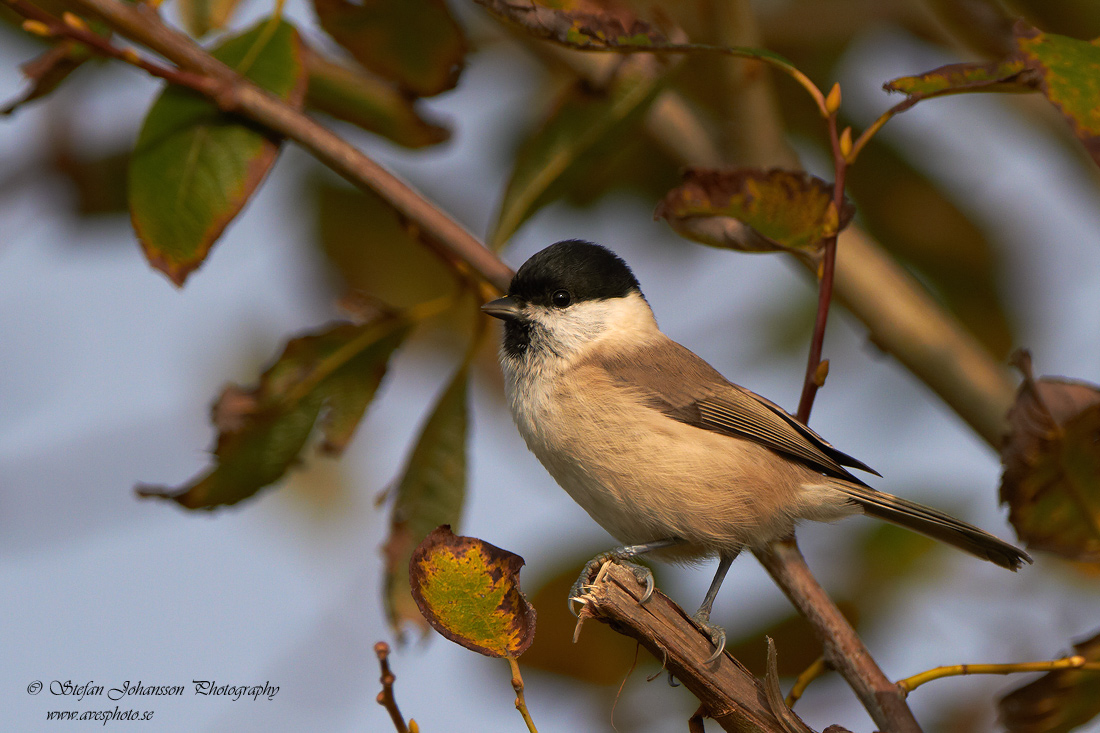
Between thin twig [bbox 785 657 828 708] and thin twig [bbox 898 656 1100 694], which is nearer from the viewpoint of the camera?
thin twig [bbox 898 656 1100 694]

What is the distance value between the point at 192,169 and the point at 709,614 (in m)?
1.46

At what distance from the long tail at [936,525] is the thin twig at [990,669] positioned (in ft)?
1.17

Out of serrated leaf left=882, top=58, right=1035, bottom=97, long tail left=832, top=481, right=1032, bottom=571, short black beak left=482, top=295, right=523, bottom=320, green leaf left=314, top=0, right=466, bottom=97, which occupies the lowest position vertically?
long tail left=832, top=481, right=1032, bottom=571

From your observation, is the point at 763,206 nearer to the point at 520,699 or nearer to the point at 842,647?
the point at 842,647

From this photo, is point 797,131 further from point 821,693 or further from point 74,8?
point 74,8

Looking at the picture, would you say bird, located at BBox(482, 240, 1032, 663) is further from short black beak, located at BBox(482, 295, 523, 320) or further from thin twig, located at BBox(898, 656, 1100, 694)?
thin twig, located at BBox(898, 656, 1100, 694)

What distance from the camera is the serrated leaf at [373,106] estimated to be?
2404 mm

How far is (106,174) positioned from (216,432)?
1.42 m

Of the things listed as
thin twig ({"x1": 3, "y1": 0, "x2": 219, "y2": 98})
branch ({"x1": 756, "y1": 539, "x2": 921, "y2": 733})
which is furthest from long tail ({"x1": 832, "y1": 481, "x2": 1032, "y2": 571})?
thin twig ({"x1": 3, "y1": 0, "x2": 219, "y2": 98})

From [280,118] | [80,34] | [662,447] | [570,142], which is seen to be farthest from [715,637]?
[80,34]

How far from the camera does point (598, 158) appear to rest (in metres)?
2.34

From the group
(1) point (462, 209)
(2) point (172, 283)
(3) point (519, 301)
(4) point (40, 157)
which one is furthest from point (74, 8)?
(1) point (462, 209)

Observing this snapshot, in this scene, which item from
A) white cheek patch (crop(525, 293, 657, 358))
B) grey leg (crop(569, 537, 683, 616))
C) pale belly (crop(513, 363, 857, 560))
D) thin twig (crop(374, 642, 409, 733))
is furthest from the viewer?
white cheek patch (crop(525, 293, 657, 358))

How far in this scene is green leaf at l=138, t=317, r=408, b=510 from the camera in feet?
6.96
